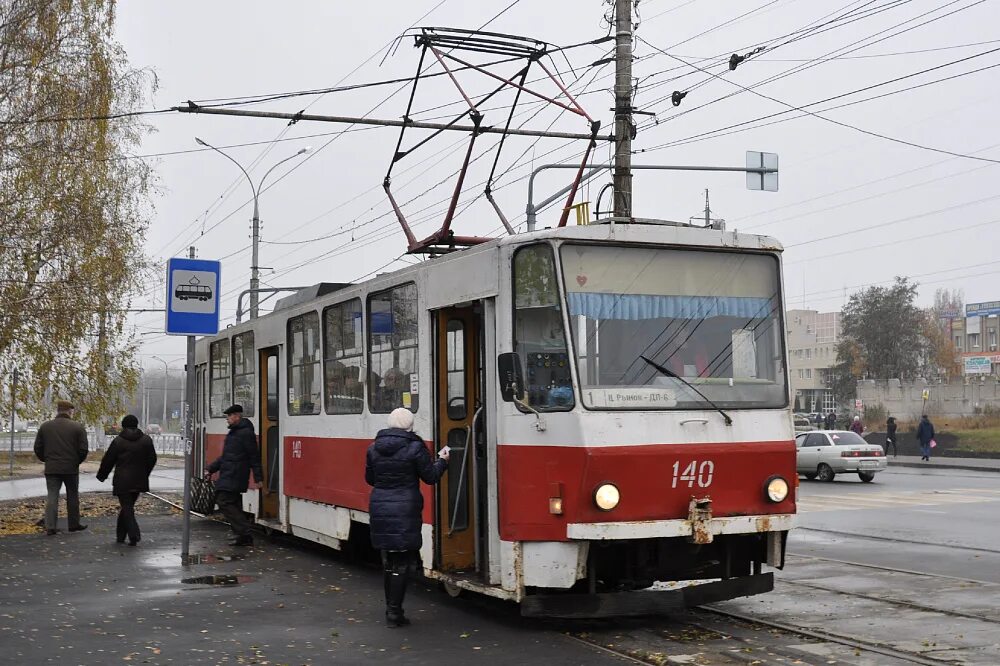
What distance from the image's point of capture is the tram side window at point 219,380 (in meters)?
17.9

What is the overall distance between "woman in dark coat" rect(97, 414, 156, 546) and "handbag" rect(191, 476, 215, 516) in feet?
11.1

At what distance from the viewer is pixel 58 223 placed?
21.4m

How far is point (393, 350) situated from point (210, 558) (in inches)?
179

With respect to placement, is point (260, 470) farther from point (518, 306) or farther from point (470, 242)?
point (518, 306)

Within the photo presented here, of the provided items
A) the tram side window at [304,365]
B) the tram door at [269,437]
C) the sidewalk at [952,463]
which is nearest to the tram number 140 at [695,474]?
the tram side window at [304,365]

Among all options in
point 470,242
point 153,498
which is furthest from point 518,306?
point 153,498

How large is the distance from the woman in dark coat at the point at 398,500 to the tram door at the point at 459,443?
0.59 meters

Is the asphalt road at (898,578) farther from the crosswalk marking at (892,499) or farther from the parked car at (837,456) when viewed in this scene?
the parked car at (837,456)

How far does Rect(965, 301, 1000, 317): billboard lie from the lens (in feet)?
364

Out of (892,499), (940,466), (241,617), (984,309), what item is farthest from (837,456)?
(984,309)

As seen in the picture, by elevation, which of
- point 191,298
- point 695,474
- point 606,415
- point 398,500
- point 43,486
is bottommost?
point 43,486

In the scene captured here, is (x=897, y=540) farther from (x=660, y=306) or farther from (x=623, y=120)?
(x=660, y=306)

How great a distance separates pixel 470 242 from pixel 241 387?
648 centimetres

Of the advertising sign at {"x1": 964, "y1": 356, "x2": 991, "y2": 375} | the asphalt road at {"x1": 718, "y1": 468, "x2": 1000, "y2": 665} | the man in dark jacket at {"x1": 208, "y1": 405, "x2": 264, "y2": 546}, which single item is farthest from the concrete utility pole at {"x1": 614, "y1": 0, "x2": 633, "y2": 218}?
the advertising sign at {"x1": 964, "y1": 356, "x2": 991, "y2": 375}
